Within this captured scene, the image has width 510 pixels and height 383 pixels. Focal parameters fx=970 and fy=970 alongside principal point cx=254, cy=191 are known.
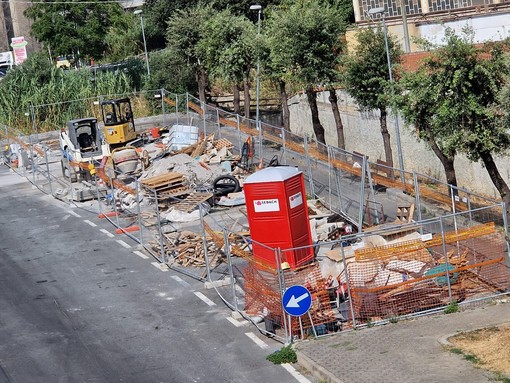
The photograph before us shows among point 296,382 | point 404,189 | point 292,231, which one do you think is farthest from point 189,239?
point 296,382

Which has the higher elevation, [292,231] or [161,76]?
[161,76]

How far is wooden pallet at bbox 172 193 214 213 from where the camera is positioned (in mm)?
31406

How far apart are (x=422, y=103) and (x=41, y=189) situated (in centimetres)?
1881

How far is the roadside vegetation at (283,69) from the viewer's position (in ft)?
84.2

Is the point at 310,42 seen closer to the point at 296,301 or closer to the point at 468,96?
the point at 468,96

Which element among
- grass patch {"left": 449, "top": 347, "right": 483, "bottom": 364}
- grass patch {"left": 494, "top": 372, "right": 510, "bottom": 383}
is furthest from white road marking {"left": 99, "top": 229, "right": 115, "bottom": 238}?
grass patch {"left": 494, "top": 372, "right": 510, "bottom": 383}

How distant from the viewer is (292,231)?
77.9ft

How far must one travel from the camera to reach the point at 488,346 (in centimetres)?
1652

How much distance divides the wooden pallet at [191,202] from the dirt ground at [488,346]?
1529cm

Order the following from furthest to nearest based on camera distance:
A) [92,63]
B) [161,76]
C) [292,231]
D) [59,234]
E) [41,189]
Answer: [92,63] → [161,76] → [41,189] → [59,234] → [292,231]

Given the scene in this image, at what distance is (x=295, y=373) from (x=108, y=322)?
19.2 ft

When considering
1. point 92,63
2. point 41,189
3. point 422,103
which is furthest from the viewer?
point 92,63

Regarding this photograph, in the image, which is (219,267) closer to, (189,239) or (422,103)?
(189,239)

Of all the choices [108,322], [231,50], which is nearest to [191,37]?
[231,50]
